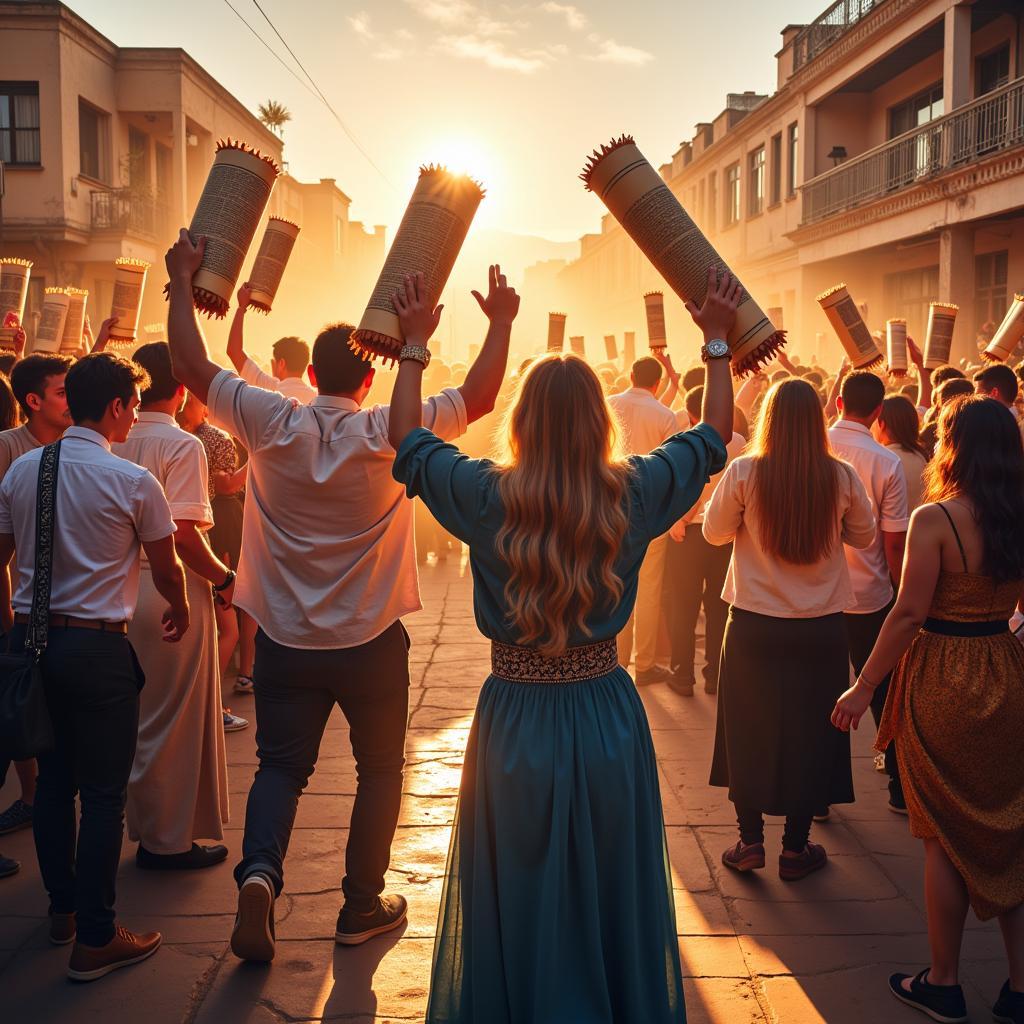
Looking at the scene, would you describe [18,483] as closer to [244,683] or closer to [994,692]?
[994,692]

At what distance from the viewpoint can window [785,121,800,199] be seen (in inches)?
1109

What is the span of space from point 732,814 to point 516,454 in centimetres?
319

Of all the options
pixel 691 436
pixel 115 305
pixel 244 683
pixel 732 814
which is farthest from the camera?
pixel 244 683

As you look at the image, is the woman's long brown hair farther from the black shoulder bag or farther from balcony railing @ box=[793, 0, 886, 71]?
balcony railing @ box=[793, 0, 886, 71]

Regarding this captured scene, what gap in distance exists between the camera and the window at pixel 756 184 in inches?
1253

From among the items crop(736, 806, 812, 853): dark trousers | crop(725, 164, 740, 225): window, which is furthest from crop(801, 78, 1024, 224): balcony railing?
crop(736, 806, 812, 853): dark trousers

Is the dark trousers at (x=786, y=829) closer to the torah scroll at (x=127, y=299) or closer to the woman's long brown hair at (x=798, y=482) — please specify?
the woman's long brown hair at (x=798, y=482)

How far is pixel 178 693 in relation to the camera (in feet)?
15.9

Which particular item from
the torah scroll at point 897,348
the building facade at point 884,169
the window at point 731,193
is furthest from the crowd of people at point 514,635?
the window at point 731,193

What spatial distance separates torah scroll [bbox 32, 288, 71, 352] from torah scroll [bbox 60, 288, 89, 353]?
35 mm

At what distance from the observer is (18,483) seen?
4.04 m

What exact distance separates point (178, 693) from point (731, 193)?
3351 cm

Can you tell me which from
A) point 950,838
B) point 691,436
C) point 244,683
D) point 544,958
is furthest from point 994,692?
point 244,683

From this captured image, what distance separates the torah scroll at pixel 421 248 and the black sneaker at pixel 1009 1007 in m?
2.72
